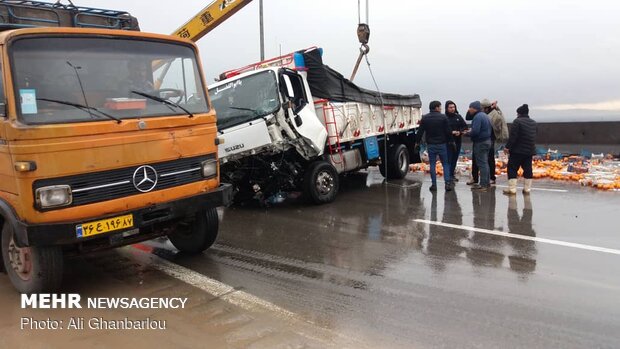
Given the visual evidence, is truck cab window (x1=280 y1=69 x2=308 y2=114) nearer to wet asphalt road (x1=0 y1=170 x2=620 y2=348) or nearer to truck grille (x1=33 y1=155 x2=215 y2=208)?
wet asphalt road (x1=0 y1=170 x2=620 y2=348)

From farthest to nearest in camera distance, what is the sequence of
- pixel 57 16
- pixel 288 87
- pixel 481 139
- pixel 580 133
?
pixel 580 133 < pixel 481 139 < pixel 288 87 < pixel 57 16

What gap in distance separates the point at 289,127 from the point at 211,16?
5295 millimetres

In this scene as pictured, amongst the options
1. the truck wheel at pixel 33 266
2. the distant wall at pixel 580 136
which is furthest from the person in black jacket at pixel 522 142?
the truck wheel at pixel 33 266

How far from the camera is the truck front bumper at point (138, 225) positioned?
3.87m

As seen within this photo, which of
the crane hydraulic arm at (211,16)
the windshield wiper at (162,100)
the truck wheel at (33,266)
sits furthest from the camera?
the crane hydraulic arm at (211,16)

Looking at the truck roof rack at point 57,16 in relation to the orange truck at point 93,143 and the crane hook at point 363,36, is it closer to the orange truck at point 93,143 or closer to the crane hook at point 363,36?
the orange truck at point 93,143

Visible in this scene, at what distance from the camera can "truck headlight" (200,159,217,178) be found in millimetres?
4926

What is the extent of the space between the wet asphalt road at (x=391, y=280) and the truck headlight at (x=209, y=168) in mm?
1004

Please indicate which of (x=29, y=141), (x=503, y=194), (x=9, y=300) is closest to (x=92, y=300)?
(x=9, y=300)

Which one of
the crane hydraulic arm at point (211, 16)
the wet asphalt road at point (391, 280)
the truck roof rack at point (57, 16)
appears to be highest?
the crane hydraulic arm at point (211, 16)

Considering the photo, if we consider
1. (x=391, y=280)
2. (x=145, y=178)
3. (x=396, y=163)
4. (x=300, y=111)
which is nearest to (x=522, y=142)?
(x=396, y=163)

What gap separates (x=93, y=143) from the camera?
4090mm

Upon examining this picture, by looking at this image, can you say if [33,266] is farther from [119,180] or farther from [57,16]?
[57,16]

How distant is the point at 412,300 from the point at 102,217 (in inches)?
108
